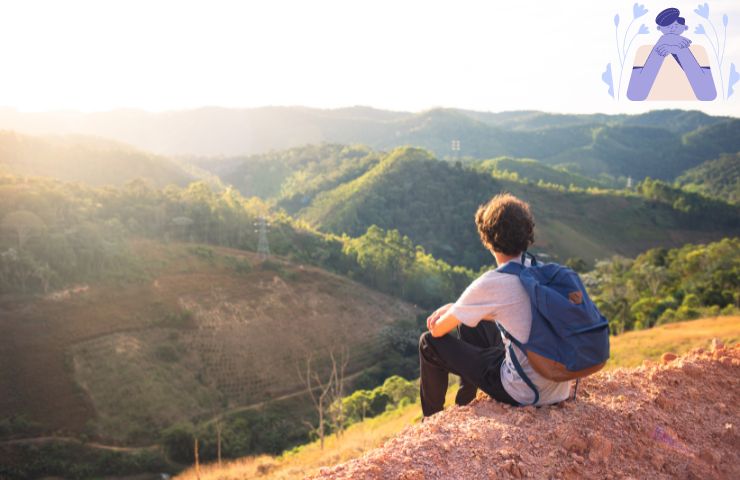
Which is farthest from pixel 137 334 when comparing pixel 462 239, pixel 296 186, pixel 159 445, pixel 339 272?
pixel 296 186

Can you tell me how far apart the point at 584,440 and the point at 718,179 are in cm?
11003

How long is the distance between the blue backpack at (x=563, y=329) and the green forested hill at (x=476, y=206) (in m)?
58.8

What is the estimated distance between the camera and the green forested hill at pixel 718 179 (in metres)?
88.2

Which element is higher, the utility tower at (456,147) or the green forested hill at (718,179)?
the utility tower at (456,147)

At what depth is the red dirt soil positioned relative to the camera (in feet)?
7.88

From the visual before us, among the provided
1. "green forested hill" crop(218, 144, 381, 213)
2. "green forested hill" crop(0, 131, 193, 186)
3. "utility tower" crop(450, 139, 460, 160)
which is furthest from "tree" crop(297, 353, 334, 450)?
"utility tower" crop(450, 139, 460, 160)

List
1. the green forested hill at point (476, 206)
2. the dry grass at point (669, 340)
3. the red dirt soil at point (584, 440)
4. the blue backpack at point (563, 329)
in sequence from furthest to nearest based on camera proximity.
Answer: the green forested hill at point (476, 206)
the dry grass at point (669, 340)
the blue backpack at point (563, 329)
the red dirt soil at point (584, 440)

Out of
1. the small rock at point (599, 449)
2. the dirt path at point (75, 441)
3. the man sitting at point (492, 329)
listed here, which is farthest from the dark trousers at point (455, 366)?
the dirt path at point (75, 441)

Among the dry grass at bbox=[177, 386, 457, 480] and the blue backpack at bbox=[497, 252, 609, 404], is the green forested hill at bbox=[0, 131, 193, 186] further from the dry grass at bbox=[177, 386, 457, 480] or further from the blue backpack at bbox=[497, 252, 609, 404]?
the blue backpack at bbox=[497, 252, 609, 404]

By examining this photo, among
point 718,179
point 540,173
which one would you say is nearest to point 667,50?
point 540,173

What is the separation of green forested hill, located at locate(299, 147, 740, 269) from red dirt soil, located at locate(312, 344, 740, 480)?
5791cm

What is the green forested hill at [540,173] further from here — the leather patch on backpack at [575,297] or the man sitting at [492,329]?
the leather patch on backpack at [575,297]

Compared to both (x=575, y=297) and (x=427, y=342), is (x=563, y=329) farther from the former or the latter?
(x=427, y=342)

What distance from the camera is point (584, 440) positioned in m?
2.64
